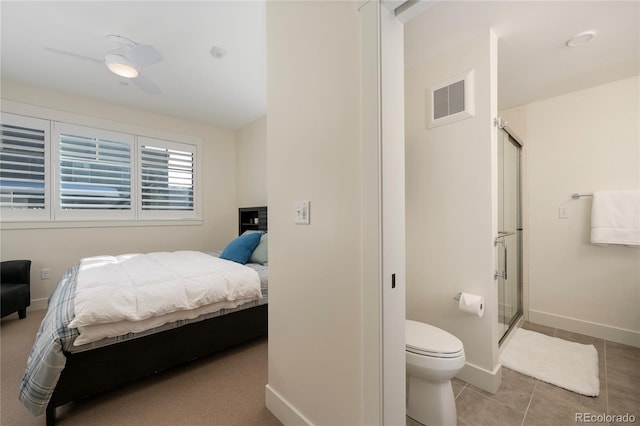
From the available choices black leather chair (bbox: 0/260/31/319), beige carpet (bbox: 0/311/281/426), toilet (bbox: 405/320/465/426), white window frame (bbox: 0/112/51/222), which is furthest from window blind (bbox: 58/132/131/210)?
toilet (bbox: 405/320/465/426)

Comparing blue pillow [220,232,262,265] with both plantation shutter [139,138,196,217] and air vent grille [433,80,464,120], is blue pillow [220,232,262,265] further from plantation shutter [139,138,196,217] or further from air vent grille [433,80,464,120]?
air vent grille [433,80,464,120]

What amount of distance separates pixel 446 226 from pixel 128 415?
2.40 meters

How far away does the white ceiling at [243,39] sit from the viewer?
67.2 inches

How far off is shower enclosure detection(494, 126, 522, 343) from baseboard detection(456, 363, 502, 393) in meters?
0.51

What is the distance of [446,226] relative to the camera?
2.03 m

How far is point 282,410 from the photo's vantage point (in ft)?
5.00

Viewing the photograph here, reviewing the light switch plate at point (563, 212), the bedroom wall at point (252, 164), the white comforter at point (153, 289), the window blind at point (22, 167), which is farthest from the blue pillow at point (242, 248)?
the light switch plate at point (563, 212)

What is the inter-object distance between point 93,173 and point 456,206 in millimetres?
4431

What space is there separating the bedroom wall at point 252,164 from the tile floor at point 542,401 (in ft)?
11.1

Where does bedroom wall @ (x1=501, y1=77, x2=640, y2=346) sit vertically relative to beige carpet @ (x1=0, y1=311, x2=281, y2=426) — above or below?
above

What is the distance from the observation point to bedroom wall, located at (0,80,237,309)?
10.5 feet

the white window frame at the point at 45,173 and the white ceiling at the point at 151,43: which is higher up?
the white ceiling at the point at 151,43

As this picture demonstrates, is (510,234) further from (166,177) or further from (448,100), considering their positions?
(166,177)

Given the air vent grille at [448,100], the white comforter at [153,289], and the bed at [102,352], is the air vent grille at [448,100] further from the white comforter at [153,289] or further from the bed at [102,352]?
the bed at [102,352]
